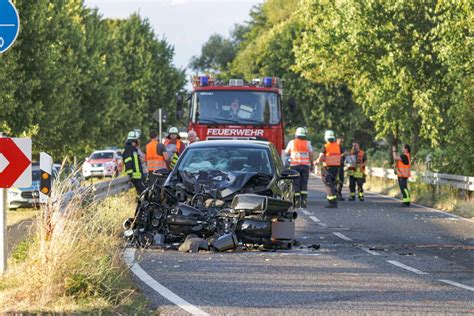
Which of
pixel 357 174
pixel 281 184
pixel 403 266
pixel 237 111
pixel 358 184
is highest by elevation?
pixel 237 111

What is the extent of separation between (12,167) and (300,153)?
15.3 meters

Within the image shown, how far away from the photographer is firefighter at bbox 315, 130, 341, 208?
1102 inches

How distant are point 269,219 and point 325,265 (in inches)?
94.7

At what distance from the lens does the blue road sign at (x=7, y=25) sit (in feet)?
40.9

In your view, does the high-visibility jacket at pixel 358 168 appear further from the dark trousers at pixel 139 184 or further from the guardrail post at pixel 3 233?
the guardrail post at pixel 3 233

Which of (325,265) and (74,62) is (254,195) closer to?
(325,265)

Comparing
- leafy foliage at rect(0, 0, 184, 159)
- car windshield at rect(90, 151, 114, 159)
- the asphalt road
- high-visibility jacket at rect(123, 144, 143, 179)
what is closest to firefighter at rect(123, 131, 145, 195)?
high-visibility jacket at rect(123, 144, 143, 179)

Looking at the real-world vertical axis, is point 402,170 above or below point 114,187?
above

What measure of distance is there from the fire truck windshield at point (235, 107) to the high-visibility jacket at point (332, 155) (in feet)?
4.63

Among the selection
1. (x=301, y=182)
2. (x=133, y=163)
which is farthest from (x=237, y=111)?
(x=133, y=163)

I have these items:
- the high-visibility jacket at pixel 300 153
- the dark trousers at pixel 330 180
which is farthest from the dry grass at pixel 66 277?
the dark trousers at pixel 330 180

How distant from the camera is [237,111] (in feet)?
94.5

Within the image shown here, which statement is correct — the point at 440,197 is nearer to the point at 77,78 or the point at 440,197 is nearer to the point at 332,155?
the point at 332,155

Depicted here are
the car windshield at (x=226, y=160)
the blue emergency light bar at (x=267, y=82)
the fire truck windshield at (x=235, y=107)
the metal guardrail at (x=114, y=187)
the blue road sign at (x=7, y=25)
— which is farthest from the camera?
the blue emergency light bar at (x=267, y=82)
